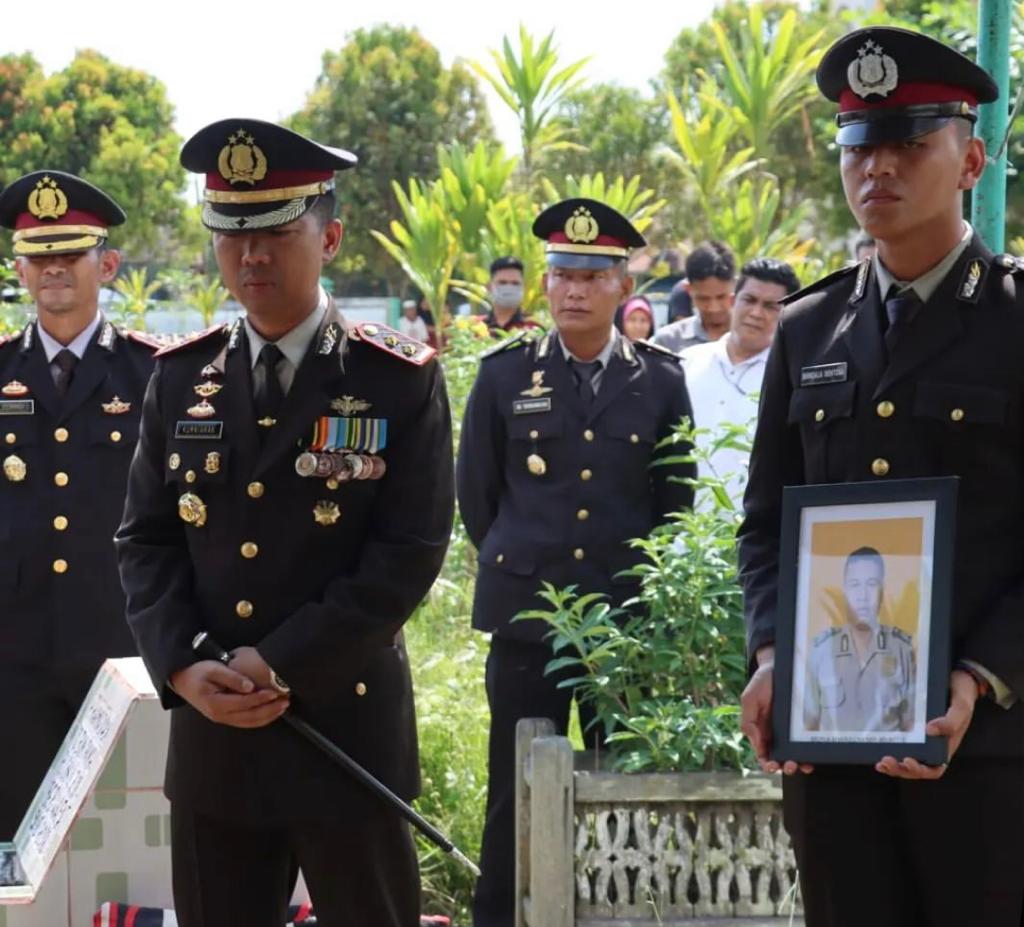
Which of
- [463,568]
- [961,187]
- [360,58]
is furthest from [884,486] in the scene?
[360,58]

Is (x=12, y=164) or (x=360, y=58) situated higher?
(x=360, y=58)

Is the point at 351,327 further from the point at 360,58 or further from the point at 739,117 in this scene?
the point at 360,58

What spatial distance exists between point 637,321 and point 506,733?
261 inches

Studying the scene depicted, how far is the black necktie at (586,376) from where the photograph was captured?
5355 mm

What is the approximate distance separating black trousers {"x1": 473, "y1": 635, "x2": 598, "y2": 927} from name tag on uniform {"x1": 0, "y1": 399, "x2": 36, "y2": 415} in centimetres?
153

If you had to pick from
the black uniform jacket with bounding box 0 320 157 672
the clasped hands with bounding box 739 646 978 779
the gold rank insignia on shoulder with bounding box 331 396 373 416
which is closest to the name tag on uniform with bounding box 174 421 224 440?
the gold rank insignia on shoulder with bounding box 331 396 373 416

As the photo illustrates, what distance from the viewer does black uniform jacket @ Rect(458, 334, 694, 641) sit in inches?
203

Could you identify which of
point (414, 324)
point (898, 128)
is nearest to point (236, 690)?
point (898, 128)

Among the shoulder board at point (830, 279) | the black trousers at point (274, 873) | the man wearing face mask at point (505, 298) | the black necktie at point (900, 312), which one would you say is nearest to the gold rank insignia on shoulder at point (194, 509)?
the black trousers at point (274, 873)

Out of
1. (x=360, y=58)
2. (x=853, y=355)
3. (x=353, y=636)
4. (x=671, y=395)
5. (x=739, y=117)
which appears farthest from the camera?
(x=360, y=58)

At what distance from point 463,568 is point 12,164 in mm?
43493

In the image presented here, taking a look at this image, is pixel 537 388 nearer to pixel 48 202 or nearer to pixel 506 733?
pixel 506 733

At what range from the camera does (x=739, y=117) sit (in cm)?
1445

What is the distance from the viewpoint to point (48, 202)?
16.8ft
